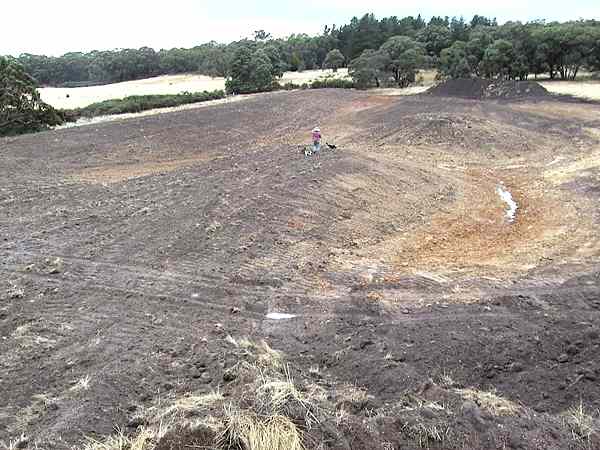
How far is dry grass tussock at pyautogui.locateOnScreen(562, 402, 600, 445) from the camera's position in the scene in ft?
15.4

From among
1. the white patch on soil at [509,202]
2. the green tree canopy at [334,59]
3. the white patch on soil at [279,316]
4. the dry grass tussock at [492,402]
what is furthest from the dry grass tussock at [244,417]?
the green tree canopy at [334,59]

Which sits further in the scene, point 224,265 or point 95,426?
point 224,265

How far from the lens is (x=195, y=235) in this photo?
1152cm

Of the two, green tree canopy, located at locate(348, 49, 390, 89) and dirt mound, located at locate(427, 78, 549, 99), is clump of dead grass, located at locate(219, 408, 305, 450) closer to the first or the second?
dirt mound, located at locate(427, 78, 549, 99)

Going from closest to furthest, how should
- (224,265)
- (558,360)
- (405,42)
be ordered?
(558,360) < (224,265) < (405,42)

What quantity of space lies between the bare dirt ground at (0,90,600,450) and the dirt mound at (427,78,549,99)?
14.1 meters

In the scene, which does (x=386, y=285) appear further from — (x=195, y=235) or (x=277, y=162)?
(x=277, y=162)

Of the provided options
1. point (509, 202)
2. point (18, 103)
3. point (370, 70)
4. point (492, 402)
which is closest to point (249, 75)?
point (370, 70)

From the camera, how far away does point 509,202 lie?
15.4 m

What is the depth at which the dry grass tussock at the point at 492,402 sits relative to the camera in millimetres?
5176

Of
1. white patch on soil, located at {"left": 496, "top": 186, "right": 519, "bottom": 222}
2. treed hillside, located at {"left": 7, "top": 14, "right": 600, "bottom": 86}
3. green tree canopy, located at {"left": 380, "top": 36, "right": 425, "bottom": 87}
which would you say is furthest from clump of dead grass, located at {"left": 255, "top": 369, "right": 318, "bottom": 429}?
green tree canopy, located at {"left": 380, "top": 36, "right": 425, "bottom": 87}

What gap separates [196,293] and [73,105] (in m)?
43.9

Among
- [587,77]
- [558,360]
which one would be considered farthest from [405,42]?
[558,360]

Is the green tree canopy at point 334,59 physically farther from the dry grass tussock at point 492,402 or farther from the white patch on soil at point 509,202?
the dry grass tussock at point 492,402
